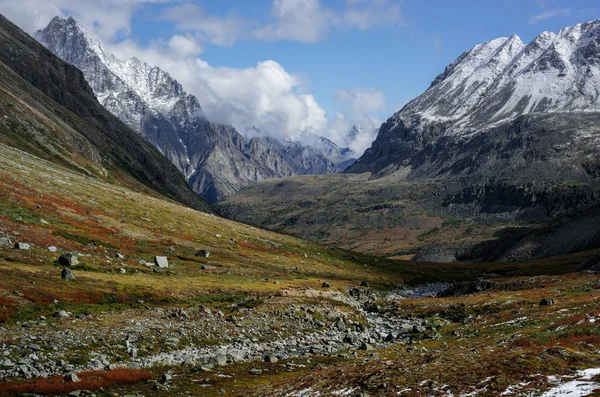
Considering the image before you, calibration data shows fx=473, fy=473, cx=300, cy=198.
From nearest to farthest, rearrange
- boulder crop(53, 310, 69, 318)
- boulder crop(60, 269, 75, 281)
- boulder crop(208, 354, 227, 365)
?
boulder crop(208, 354, 227, 365) < boulder crop(53, 310, 69, 318) < boulder crop(60, 269, 75, 281)

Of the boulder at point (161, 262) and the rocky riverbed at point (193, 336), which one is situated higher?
the boulder at point (161, 262)

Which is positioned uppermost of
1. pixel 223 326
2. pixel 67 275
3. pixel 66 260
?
pixel 66 260

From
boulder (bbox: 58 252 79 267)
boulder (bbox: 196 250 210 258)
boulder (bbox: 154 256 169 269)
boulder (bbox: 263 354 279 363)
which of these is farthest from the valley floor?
boulder (bbox: 154 256 169 269)

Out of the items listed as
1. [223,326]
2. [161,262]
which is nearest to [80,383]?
[223,326]

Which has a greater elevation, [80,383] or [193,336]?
[80,383]

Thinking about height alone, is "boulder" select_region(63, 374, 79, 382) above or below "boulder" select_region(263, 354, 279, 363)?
above

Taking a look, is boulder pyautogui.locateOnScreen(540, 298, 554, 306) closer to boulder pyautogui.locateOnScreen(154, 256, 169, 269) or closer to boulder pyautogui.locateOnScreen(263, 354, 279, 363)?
boulder pyautogui.locateOnScreen(263, 354, 279, 363)

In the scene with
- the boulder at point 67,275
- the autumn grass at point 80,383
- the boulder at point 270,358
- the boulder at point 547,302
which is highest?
the boulder at point 67,275

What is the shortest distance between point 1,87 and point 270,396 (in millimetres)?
192122

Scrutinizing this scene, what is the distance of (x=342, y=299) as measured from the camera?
268ft

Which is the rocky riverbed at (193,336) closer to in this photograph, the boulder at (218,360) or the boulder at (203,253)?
the boulder at (218,360)

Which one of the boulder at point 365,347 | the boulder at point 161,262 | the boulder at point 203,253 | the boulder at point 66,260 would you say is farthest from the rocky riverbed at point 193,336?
the boulder at point 203,253

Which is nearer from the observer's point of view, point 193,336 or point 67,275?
point 193,336

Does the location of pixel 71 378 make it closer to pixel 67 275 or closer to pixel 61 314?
pixel 61 314
